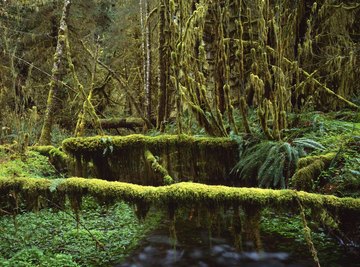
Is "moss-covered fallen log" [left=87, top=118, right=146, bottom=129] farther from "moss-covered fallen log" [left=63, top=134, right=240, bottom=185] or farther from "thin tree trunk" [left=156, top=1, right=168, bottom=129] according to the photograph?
"moss-covered fallen log" [left=63, top=134, right=240, bottom=185]

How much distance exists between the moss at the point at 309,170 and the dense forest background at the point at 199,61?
120 cm

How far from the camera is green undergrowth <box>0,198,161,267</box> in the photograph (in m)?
5.07

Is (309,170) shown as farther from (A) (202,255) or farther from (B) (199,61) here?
(B) (199,61)

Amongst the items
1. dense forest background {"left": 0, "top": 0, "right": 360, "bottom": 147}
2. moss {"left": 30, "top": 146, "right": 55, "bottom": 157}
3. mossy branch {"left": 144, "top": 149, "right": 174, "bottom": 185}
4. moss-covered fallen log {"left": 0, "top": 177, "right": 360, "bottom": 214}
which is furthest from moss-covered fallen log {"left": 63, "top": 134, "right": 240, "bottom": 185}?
moss {"left": 30, "top": 146, "right": 55, "bottom": 157}

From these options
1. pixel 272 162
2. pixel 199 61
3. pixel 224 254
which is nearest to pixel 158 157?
pixel 199 61

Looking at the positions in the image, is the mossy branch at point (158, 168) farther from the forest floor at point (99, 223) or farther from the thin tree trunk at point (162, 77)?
the thin tree trunk at point (162, 77)

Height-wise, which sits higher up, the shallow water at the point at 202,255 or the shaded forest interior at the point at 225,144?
the shaded forest interior at the point at 225,144

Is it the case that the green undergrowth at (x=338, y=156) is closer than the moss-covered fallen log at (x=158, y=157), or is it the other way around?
the green undergrowth at (x=338, y=156)

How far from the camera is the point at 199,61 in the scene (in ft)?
23.2

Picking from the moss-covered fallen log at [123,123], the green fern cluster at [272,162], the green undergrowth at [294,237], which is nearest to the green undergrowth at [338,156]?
the green fern cluster at [272,162]

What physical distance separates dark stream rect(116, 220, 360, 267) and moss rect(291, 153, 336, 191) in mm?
924

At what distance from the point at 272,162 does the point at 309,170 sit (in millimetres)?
908

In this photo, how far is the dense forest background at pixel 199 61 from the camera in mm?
6461

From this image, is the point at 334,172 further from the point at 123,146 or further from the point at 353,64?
the point at 353,64
